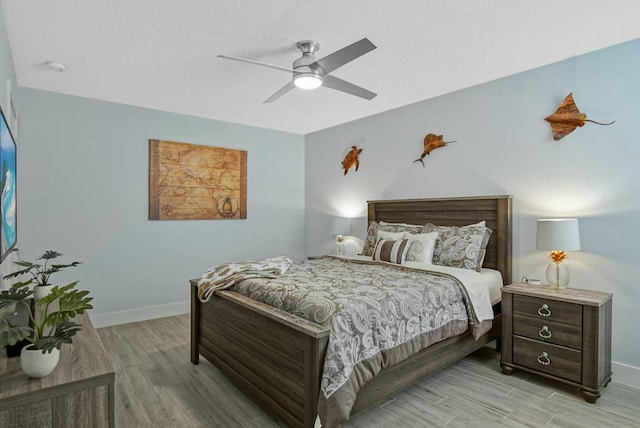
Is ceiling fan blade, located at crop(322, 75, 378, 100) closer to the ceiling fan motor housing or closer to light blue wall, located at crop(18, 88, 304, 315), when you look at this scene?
the ceiling fan motor housing

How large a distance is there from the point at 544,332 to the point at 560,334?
10 cm

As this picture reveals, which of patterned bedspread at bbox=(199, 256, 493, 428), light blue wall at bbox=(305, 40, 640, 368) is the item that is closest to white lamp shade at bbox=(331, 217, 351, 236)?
light blue wall at bbox=(305, 40, 640, 368)

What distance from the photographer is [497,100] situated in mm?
3451

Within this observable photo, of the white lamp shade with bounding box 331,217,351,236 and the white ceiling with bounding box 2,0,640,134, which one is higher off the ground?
the white ceiling with bounding box 2,0,640,134

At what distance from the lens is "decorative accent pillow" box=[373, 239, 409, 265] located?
3453 millimetres

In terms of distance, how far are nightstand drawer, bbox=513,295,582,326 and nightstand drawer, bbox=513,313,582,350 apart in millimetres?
27

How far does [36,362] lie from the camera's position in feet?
4.22

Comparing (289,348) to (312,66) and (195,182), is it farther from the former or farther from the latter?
(195,182)

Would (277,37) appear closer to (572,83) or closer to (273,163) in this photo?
(572,83)

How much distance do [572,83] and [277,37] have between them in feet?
8.01

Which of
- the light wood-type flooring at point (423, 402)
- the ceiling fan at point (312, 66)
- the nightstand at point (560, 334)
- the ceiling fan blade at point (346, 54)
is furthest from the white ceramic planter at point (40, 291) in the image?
the nightstand at point (560, 334)

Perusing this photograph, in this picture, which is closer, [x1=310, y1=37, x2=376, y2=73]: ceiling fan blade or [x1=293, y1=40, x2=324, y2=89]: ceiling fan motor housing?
[x1=310, y1=37, x2=376, y2=73]: ceiling fan blade

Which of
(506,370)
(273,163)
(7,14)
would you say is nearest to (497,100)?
(506,370)

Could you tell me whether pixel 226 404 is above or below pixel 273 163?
below
